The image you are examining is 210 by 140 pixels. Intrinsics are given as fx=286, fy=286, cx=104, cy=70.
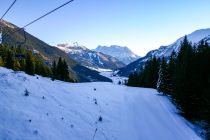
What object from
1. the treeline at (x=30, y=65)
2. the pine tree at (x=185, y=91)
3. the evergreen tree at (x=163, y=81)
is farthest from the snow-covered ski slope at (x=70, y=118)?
the treeline at (x=30, y=65)

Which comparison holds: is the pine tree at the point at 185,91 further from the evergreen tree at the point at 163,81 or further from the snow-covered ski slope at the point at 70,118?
the evergreen tree at the point at 163,81

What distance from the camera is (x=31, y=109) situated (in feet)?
53.8

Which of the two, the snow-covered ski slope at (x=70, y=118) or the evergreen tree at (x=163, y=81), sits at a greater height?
the evergreen tree at (x=163, y=81)

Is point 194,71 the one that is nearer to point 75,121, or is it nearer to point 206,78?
point 206,78

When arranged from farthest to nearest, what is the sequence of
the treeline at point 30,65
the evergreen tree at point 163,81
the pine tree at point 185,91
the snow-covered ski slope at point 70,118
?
the treeline at point 30,65 < the evergreen tree at point 163,81 < the pine tree at point 185,91 < the snow-covered ski slope at point 70,118

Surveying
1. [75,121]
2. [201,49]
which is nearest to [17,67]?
[201,49]

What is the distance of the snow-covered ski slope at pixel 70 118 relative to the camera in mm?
14430

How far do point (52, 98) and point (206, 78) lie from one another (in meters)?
16.3

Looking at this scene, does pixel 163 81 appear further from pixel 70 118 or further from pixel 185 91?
pixel 70 118

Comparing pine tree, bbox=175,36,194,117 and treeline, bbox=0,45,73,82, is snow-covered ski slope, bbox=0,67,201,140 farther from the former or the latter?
treeline, bbox=0,45,73,82

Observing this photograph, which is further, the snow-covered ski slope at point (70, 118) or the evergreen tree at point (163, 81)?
the evergreen tree at point (163, 81)

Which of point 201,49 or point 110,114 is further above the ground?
point 201,49

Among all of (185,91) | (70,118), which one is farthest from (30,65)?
(70,118)

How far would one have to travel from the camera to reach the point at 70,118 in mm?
17641
